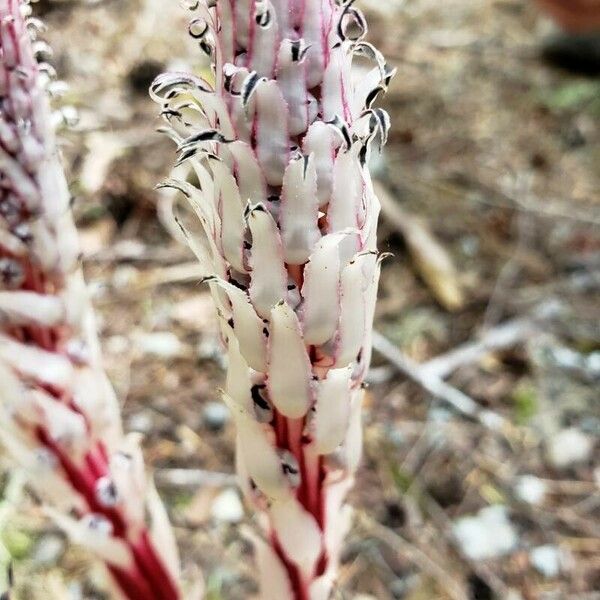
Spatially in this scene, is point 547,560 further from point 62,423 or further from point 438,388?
point 62,423

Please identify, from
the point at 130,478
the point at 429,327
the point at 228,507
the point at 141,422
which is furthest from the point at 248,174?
the point at 429,327

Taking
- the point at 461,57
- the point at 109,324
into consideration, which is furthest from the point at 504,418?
the point at 461,57

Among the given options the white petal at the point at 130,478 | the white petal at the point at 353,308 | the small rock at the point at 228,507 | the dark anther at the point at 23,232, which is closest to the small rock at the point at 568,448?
the small rock at the point at 228,507

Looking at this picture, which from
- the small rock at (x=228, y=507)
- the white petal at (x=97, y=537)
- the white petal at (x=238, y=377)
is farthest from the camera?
the small rock at (x=228, y=507)

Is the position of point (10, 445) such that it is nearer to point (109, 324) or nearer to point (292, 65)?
point (292, 65)

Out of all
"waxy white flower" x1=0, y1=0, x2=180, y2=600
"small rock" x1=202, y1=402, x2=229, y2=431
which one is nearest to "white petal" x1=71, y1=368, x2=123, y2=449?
"waxy white flower" x1=0, y1=0, x2=180, y2=600

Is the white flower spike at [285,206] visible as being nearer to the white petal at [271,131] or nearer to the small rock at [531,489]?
the white petal at [271,131]
